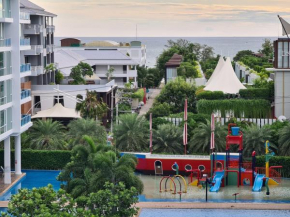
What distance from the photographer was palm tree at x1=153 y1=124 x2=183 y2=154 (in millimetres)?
47219

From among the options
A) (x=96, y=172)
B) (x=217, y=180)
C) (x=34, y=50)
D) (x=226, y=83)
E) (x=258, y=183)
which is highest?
(x=34, y=50)

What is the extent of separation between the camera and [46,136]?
4841 centimetres

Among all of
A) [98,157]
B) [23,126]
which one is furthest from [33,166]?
[98,157]

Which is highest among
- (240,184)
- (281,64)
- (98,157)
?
(281,64)

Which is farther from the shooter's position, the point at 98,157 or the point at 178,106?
the point at 178,106

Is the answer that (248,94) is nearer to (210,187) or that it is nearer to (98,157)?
(210,187)

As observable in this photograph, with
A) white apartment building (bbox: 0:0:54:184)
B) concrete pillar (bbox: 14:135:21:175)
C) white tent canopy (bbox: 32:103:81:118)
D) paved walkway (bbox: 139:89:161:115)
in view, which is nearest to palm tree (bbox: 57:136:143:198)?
white apartment building (bbox: 0:0:54:184)

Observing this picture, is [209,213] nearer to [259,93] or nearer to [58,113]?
[58,113]

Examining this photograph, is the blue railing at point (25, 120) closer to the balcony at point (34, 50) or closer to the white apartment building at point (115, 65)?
the balcony at point (34, 50)

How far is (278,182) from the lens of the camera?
4322 centimetres

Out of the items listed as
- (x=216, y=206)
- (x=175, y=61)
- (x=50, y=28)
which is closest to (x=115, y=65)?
(x=175, y=61)

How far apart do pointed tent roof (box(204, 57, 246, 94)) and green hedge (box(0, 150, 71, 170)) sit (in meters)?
19.9

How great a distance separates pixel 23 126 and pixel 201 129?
37.7 ft

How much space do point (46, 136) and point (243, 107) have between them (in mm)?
16518
